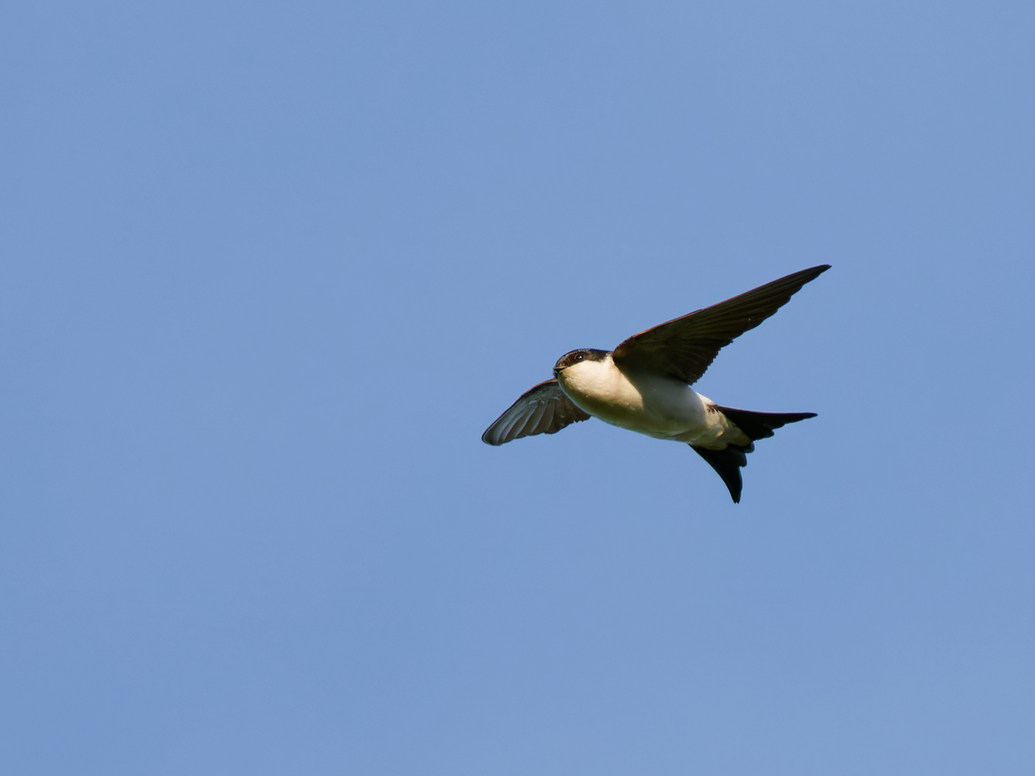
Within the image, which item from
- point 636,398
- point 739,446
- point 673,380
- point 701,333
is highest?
point 701,333

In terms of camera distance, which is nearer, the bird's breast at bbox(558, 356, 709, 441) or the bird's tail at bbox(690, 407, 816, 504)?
the bird's breast at bbox(558, 356, 709, 441)

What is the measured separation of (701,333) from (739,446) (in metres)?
1.45

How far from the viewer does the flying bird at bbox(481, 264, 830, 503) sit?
8500 mm

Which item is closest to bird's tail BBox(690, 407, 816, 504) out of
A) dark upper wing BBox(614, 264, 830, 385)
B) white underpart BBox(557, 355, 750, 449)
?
white underpart BBox(557, 355, 750, 449)

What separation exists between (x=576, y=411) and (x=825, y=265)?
350 cm

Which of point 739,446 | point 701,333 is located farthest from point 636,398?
point 739,446

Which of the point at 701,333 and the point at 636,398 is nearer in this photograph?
the point at 701,333

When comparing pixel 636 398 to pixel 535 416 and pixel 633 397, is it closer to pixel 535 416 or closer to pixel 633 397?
pixel 633 397

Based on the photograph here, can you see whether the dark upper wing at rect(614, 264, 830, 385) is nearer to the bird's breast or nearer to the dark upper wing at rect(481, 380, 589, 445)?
the bird's breast

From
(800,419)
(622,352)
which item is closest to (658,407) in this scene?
(622,352)

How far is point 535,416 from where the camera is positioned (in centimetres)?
1066

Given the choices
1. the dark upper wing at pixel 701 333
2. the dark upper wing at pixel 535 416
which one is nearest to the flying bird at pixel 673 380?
the dark upper wing at pixel 701 333

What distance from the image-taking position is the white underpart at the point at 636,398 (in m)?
8.88

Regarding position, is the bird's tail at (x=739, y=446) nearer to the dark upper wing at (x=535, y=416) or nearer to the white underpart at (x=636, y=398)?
the white underpart at (x=636, y=398)
